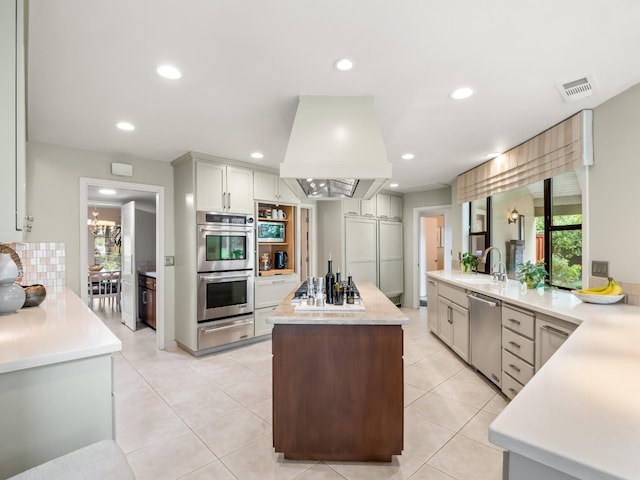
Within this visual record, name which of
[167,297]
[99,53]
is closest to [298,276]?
[167,297]

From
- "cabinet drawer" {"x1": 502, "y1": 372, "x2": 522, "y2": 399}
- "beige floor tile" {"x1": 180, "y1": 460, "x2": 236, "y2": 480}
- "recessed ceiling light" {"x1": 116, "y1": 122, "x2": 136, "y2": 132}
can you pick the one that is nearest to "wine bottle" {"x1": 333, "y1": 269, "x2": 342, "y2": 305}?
"beige floor tile" {"x1": 180, "y1": 460, "x2": 236, "y2": 480}

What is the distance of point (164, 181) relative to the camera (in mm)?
4090

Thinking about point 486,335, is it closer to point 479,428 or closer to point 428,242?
point 479,428

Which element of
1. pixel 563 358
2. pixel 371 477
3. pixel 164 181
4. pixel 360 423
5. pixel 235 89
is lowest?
pixel 371 477

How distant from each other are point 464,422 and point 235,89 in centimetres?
288

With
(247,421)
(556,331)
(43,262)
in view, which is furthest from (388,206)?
(43,262)

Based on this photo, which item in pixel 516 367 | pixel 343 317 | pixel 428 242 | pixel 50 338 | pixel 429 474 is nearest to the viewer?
pixel 50 338

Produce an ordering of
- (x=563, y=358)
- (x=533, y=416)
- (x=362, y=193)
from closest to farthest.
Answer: (x=533, y=416) < (x=563, y=358) < (x=362, y=193)

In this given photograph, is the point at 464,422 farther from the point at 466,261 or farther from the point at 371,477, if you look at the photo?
the point at 466,261

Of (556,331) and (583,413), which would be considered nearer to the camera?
(583,413)

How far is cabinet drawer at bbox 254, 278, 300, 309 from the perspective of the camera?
4.29 metres

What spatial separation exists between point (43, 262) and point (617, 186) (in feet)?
Result: 16.6

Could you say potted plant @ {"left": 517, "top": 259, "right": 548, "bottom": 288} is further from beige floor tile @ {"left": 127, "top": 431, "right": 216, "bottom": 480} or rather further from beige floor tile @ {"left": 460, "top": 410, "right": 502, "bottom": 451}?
beige floor tile @ {"left": 127, "top": 431, "right": 216, "bottom": 480}

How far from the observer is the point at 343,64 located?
1.89 meters
